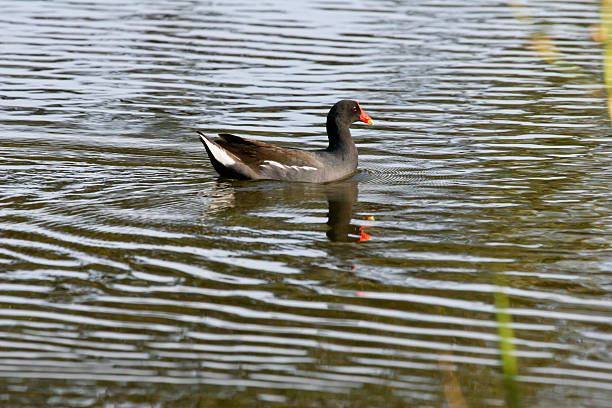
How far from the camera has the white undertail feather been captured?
419 inches

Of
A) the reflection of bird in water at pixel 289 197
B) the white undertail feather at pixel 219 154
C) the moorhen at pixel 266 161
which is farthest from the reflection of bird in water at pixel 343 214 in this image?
the white undertail feather at pixel 219 154

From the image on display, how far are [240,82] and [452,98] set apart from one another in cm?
370

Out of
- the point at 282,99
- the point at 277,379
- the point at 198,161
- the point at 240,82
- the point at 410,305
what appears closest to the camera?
the point at 277,379

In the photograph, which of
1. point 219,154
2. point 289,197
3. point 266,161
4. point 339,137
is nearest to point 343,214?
point 289,197

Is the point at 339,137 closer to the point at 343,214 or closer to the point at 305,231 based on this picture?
the point at 343,214

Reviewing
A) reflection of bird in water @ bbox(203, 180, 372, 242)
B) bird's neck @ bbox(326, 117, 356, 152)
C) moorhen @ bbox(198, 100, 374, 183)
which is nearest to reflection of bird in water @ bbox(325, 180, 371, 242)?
reflection of bird in water @ bbox(203, 180, 372, 242)

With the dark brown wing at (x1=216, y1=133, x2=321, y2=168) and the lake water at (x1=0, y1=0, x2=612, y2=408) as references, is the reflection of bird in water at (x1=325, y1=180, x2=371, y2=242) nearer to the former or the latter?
the lake water at (x1=0, y1=0, x2=612, y2=408)

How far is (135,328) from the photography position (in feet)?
20.2

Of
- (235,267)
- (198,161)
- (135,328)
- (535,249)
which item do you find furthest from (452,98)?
(135,328)

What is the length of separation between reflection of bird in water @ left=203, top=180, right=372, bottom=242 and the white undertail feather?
0.27 meters

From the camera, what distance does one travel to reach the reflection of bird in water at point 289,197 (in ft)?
29.8

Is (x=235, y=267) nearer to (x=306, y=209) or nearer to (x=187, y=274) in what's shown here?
(x=187, y=274)

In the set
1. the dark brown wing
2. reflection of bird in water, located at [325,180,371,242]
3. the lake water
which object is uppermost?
the dark brown wing

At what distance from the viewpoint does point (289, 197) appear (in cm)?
1027
